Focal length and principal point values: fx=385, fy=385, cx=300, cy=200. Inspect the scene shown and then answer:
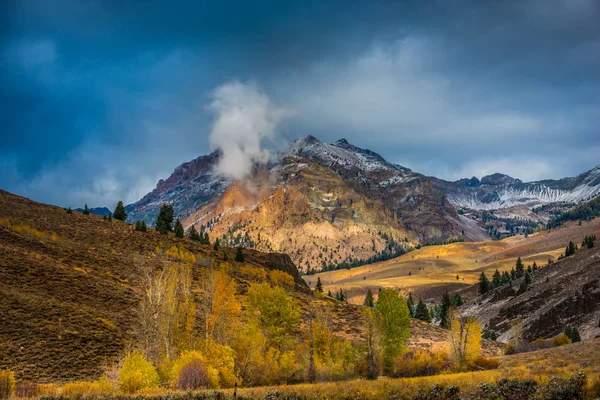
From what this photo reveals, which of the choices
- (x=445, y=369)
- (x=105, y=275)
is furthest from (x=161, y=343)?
(x=445, y=369)

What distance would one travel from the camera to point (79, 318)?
38062mm

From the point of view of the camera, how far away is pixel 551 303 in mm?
89500

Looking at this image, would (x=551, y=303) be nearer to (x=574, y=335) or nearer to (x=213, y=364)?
(x=574, y=335)

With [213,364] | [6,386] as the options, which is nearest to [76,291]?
[213,364]

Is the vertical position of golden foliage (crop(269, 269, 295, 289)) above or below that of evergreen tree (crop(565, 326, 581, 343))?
above

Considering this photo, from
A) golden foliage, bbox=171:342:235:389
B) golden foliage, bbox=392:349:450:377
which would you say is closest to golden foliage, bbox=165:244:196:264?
golden foliage, bbox=171:342:235:389

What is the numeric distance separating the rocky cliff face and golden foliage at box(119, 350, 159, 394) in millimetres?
71075

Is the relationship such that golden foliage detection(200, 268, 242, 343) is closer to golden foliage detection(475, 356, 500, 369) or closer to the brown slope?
the brown slope

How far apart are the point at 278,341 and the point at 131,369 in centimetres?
2062

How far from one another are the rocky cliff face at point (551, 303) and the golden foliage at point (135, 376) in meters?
71.1

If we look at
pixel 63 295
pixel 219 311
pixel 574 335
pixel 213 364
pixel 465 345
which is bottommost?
pixel 574 335

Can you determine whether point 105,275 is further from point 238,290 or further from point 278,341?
point 278,341

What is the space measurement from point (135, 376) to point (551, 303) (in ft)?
314

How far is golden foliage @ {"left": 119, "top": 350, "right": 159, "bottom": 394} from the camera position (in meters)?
24.0
